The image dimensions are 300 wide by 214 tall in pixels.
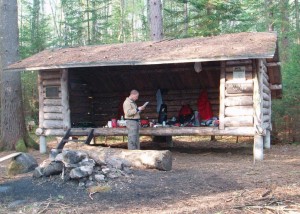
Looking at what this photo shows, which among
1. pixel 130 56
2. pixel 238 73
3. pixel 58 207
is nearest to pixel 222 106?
pixel 238 73

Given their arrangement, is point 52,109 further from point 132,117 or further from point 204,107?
point 204,107

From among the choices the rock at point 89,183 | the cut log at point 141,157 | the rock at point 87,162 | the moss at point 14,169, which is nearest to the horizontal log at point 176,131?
the cut log at point 141,157

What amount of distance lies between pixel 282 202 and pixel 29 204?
3.73m

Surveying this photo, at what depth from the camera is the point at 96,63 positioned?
10.6m

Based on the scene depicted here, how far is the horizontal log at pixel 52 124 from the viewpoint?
12.0 m

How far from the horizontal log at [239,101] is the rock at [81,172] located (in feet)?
Result: 16.2

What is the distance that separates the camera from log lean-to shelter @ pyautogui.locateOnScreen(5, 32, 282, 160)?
10219 mm

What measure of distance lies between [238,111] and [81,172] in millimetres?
5153

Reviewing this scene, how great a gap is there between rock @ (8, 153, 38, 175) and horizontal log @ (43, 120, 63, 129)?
358 cm

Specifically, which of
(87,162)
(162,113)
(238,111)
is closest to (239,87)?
(238,111)

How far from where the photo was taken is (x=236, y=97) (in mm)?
10414

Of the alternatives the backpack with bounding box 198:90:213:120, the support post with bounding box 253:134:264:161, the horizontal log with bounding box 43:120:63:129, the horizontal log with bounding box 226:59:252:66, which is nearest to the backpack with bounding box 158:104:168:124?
the backpack with bounding box 198:90:213:120

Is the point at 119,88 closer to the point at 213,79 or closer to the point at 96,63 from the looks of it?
the point at 213,79

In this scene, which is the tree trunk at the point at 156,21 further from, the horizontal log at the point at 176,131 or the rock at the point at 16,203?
the rock at the point at 16,203
